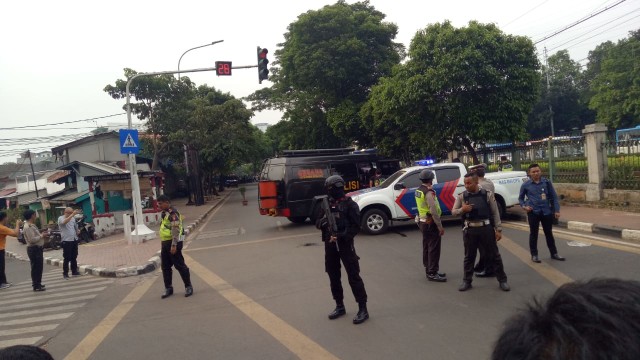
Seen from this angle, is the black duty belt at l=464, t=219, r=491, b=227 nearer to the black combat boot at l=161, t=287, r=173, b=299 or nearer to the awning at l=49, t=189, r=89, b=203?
the black combat boot at l=161, t=287, r=173, b=299

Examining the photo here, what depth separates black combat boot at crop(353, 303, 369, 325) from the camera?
17.8 ft

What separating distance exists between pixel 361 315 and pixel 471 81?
476 inches

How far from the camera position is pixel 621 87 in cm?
3825

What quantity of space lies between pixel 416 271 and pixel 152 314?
4216mm

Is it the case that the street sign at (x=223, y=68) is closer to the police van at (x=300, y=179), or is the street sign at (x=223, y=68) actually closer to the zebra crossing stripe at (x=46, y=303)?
the police van at (x=300, y=179)

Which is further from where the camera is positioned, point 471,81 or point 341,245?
point 471,81

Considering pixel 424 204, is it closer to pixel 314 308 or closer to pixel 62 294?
pixel 314 308

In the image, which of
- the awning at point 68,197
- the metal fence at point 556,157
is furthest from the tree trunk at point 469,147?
the awning at point 68,197

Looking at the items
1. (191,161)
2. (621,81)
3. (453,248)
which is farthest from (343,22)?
(621,81)

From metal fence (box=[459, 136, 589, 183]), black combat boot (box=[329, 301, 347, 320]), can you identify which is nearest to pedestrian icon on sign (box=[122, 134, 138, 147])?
black combat boot (box=[329, 301, 347, 320])

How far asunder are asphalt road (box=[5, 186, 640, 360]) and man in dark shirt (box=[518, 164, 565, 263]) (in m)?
0.42

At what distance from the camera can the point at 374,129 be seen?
2236 cm

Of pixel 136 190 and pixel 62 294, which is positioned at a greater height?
pixel 136 190

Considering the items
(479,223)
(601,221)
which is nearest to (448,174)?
(601,221)
